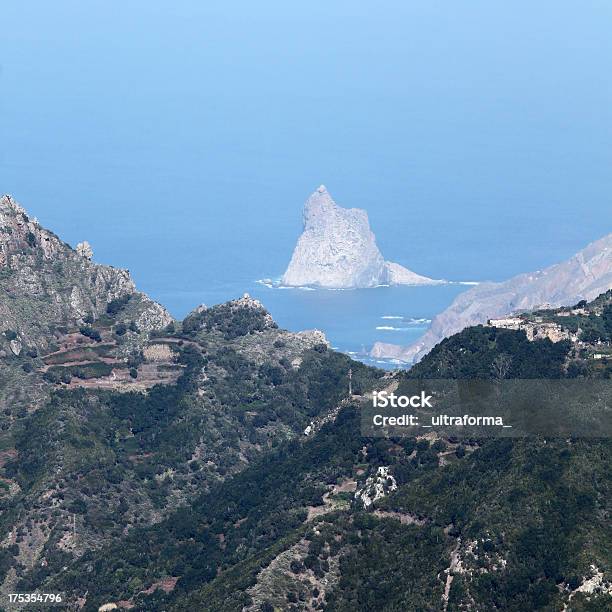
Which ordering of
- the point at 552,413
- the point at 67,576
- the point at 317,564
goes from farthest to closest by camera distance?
1. the point at 67,576
2. the point at 552,413
3. the point at 317,564

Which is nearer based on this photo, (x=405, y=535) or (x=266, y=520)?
(x=405, y=535)

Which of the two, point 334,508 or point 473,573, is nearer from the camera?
point 473,573

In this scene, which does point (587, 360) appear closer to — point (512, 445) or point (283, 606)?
point (512, 445)

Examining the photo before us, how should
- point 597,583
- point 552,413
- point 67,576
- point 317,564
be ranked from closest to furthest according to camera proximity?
point 597,583 → point 317,564 → point 552,413 → point 67,576

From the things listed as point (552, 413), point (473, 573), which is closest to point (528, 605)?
point (473, 573)

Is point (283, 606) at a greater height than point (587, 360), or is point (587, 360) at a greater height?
point (587, 360)

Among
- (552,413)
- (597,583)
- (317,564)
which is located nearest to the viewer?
(597,583)

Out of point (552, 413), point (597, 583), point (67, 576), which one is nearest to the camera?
point (597, 583)

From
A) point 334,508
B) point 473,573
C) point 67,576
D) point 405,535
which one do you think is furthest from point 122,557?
point 473,573

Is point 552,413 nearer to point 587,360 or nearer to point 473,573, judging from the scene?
point 587,360
